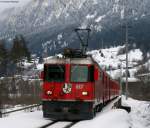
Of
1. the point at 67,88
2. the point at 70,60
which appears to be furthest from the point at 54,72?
the point at 67,88

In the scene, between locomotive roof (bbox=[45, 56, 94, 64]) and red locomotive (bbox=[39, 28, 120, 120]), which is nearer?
red locomotive (bbox=[39, 28, 120, 120])

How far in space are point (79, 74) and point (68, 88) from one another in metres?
0.87

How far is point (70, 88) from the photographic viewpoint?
2519 centimetres

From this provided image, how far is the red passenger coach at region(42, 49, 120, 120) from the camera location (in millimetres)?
24906

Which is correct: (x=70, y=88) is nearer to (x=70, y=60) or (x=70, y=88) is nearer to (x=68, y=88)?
(x=68, y=88)

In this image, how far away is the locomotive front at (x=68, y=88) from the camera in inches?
981

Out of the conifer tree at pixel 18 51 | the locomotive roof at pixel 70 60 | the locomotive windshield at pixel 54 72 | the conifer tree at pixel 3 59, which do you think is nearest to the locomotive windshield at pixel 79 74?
the locomotive roof at pixel 70 60

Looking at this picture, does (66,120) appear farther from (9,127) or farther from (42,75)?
(9,127)

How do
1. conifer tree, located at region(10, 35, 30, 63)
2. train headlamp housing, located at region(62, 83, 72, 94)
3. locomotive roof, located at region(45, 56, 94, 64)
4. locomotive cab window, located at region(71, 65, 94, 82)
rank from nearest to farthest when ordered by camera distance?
1. train headlamp housing, located at region(62, 83, 72, 94)
2. locomotive cab window, located at region(71, 65, 94, 82)
3. locomotive roof, located at region(45, 56, 94, 64)
4. conifer tree, located at region(10, 35, 30, 63)

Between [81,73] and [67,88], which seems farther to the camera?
[81,73]

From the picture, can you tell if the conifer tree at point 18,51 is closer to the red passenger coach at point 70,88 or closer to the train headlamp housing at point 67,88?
the red passenger coach at point 70,88

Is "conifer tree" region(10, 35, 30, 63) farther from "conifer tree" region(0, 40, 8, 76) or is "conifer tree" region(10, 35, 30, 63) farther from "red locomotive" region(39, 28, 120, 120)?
"red locomotive" region(39, 28, 120, 120)

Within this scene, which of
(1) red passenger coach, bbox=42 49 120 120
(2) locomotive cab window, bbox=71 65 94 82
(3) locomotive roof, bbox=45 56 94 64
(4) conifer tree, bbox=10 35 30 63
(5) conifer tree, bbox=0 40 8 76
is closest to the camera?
(1) red passenger coach, bbox=42 49 120 120

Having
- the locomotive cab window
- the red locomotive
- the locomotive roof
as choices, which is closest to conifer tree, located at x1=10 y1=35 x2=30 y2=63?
the locomotive roof
